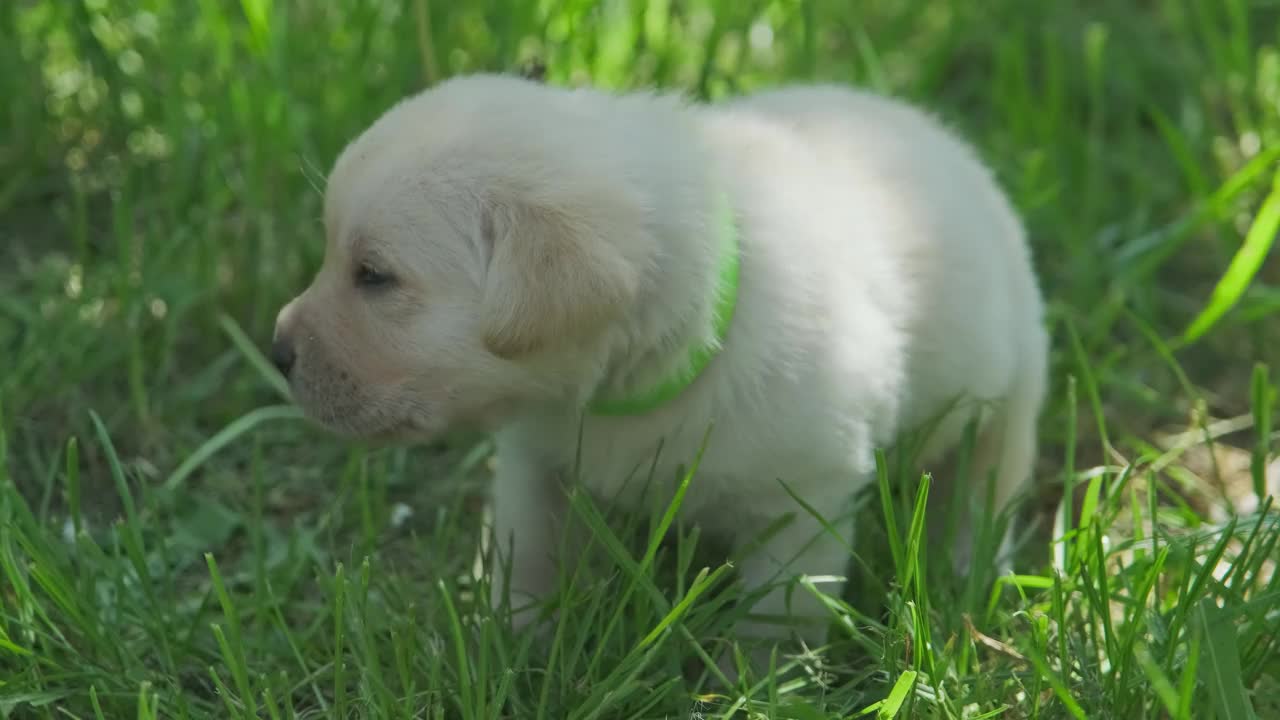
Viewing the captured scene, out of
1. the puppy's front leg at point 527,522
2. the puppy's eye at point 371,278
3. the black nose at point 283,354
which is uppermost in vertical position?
the puppy's eye at point 371,278

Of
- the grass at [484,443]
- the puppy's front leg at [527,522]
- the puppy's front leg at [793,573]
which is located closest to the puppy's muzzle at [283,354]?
the grass at [484,443]

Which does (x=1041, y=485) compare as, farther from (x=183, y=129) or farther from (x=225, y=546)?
(x=183, y=129)

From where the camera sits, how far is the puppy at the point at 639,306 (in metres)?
2.42

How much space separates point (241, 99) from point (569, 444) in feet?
5.14

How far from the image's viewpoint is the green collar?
256 cm

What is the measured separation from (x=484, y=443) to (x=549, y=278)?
4.27 feet

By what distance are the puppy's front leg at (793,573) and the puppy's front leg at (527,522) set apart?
17.1 inches

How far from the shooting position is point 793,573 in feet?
9.00

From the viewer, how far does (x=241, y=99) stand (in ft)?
12.4

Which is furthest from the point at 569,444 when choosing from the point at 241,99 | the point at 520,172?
the point at 241,99

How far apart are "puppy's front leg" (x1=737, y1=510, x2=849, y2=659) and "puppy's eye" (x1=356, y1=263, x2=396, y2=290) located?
0.84 m

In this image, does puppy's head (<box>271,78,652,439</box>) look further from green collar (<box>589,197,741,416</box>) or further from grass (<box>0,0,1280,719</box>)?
grass (<box>0,0,1280,719</box>)

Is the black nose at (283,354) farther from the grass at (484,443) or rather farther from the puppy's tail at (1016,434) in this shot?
the puppy's tail at (1016,434)

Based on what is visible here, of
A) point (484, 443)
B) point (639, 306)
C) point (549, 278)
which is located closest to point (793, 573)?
point (639, 306)
